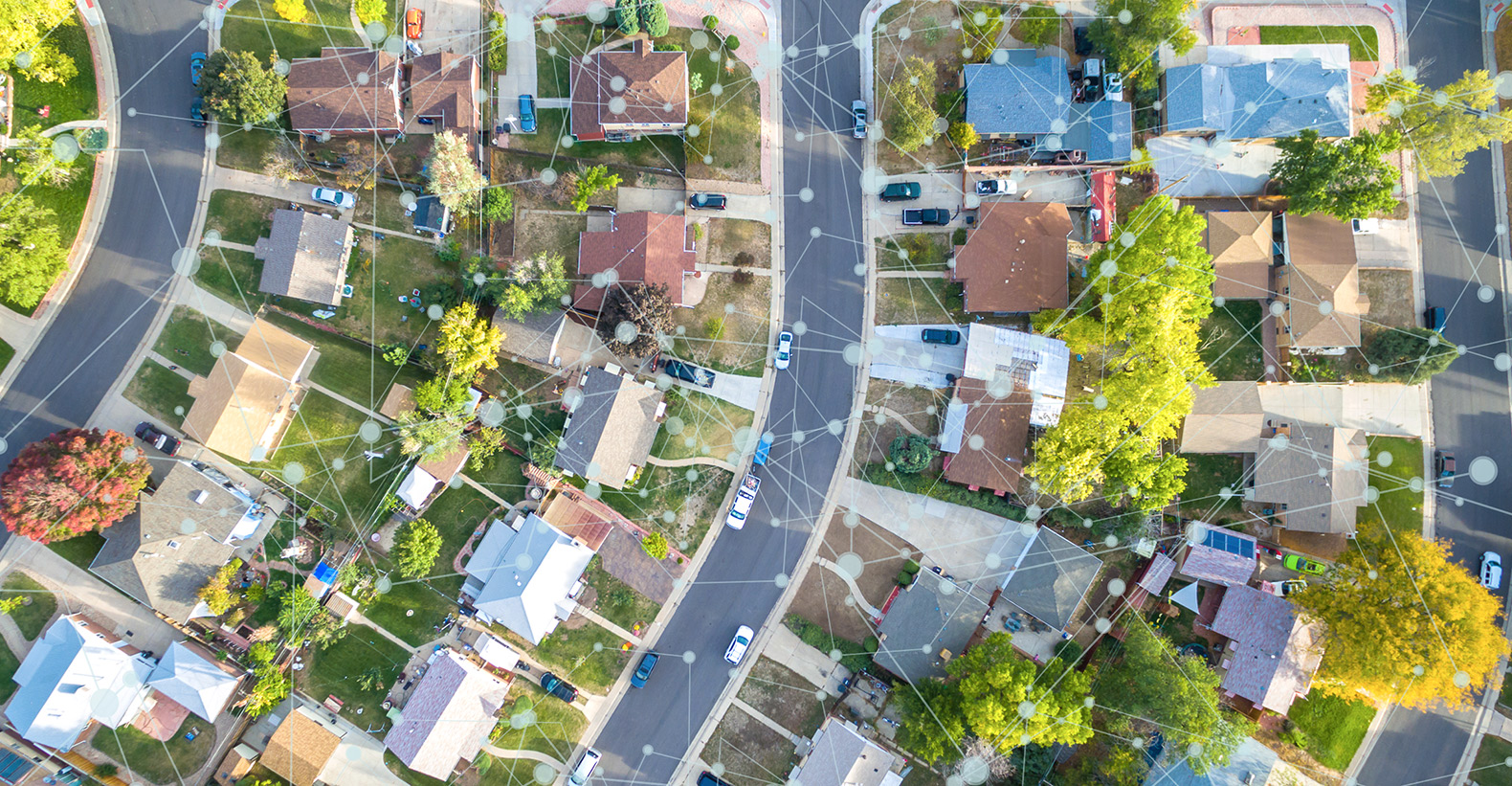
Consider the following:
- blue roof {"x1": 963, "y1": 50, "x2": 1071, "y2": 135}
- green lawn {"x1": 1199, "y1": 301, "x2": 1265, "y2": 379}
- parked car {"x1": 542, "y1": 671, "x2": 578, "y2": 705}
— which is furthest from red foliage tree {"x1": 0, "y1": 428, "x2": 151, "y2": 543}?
green lawn {"x1": 1199, "y1": 301, "x2": 1265, "y2": 379}

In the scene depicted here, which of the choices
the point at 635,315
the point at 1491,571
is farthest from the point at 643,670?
the point at 1491,571

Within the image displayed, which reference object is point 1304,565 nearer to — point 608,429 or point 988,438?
point 988,438

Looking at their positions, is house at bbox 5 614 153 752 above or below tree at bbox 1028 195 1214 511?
below

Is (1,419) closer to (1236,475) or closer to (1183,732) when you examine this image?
(1183,732)

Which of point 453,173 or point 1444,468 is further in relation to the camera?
point 1444,468

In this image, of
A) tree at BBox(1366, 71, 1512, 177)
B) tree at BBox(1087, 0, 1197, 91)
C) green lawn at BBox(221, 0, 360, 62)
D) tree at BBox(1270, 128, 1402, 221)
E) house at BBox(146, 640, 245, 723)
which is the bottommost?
house at BBox(146, 640, 245, 723)

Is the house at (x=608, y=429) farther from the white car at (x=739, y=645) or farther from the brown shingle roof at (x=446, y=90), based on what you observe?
the brown shingle roof at (x=446, y=90)

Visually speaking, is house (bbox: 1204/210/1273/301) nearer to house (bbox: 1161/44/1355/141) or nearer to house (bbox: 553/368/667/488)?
house (bbox: 1161/44/1355/141)
